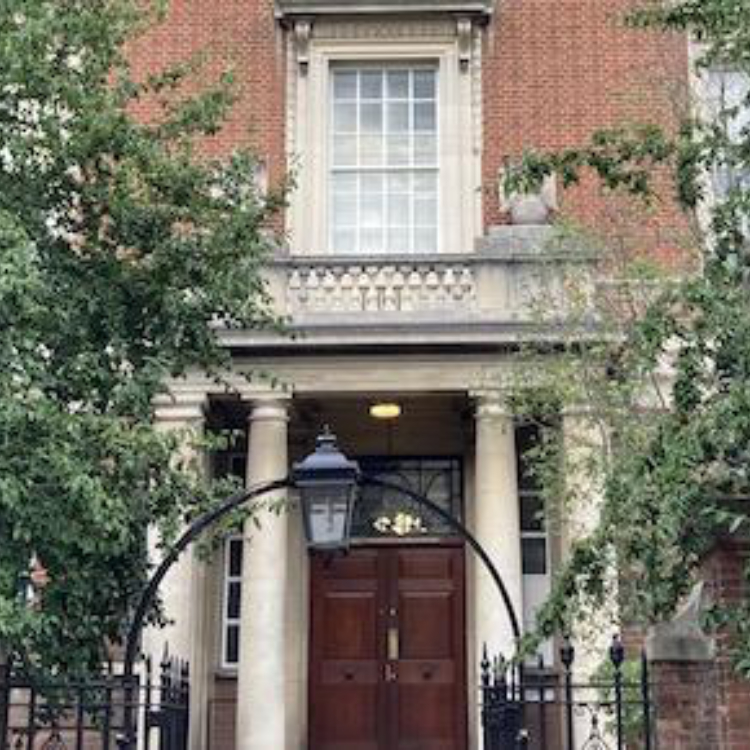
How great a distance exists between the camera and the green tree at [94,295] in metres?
8.27

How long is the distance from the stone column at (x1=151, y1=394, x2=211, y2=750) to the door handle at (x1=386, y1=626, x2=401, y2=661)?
2.26 m

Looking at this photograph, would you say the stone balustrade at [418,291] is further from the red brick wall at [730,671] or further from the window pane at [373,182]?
the red brick wall at [730,671]

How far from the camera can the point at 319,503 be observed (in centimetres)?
803

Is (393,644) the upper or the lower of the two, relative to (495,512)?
lower

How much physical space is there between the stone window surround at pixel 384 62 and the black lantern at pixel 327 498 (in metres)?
9.75

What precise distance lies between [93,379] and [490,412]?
6836mm

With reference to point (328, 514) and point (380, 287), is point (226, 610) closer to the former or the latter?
point (380, 287)

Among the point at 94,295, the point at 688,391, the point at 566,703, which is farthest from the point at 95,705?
the point at 688,391

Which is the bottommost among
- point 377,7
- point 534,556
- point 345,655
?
point 345,655

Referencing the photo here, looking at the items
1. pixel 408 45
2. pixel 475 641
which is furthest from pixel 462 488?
pixel 408 45

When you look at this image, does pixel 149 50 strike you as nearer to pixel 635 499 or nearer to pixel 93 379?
pixel 93 379

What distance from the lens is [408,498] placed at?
1758 centimetres

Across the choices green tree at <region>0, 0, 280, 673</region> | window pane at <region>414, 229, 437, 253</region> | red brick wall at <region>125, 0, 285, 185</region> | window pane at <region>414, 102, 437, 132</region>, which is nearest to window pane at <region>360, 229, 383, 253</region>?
window pane at <region>414, 229, 437, 253</region>

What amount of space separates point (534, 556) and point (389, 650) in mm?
2082
